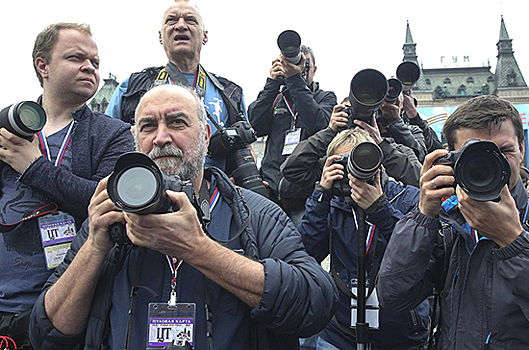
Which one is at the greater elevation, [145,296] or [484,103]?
[484,103]

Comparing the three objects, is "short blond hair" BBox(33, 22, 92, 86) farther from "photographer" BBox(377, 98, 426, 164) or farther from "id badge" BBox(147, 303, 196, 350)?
"photographer" BBox(377, 98, 426, 164)

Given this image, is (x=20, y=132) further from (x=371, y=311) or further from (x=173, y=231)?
(x=371, y=311)

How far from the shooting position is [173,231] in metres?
1.42

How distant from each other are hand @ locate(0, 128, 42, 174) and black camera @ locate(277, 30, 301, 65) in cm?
184

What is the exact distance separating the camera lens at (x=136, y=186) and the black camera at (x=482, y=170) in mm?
1002

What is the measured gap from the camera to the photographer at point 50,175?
2.11 metres

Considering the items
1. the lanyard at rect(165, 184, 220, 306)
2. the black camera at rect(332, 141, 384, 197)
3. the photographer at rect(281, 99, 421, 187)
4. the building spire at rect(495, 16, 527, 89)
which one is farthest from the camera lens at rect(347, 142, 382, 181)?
the building spire at rect(495, 16, 527, 89)

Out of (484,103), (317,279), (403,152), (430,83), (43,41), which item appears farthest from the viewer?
(430,83)

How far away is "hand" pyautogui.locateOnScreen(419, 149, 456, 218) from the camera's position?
1688 millimetres

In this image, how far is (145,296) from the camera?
5.34ft

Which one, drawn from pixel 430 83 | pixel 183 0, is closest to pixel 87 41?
pixel 183 0

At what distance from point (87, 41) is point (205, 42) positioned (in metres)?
1.12

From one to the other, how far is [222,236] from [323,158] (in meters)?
1.59

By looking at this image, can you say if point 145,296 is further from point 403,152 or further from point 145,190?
point 403,152
